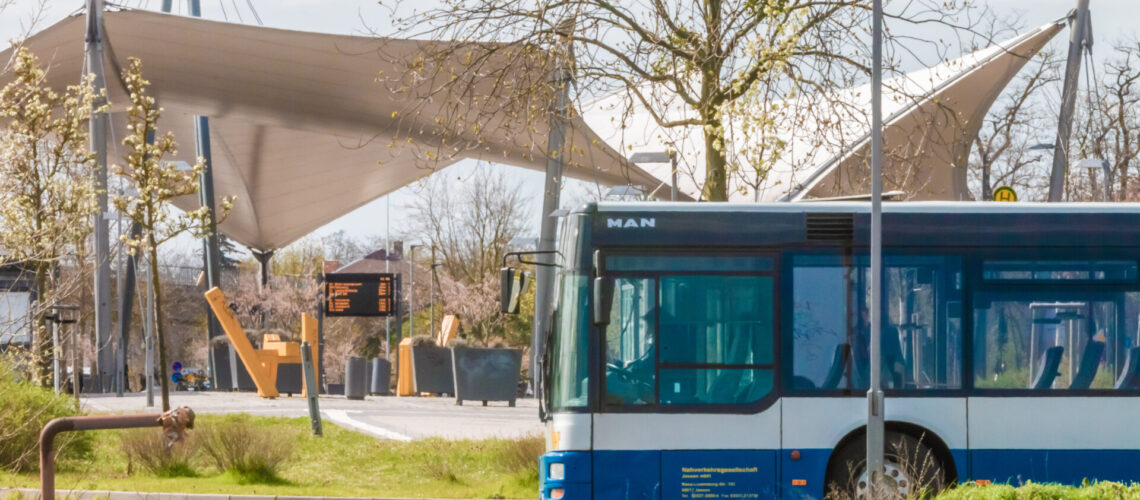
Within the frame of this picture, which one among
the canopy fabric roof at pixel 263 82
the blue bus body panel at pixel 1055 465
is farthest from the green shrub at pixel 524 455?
the canopy fabric roof at pixel 263 82

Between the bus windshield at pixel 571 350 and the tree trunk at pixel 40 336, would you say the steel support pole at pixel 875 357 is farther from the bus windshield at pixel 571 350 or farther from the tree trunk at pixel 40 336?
the tree trunk at pixel 40 336

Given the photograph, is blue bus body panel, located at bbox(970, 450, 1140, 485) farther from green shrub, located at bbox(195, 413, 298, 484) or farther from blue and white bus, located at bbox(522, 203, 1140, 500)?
green shrub, located at bbox(195, 413, 298, 484)

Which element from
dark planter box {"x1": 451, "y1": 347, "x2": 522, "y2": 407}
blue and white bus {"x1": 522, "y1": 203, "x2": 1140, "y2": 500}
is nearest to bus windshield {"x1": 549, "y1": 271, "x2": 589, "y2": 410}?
blue and white bus {"x1": 522, "y1": 203, "x2": 1140, "y2": 500}

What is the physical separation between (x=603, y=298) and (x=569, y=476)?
4.48ft

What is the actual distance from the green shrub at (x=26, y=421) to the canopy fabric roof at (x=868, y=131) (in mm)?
6688

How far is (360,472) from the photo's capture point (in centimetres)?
1564

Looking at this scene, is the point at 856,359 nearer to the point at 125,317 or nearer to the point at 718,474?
the point at 718,474

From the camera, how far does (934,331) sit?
10656 mm

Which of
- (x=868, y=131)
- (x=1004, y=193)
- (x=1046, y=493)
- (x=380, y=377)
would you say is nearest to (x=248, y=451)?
(x=868, y=131)

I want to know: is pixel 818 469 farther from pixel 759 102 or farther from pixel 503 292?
pixel 759 102

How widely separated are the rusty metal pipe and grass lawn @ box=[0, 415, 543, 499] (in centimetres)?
610

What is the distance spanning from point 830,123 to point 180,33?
22.9 meters

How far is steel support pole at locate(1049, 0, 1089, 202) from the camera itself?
69.4 ft

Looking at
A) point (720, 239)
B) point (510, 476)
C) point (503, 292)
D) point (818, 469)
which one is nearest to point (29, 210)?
point (510, 476)
